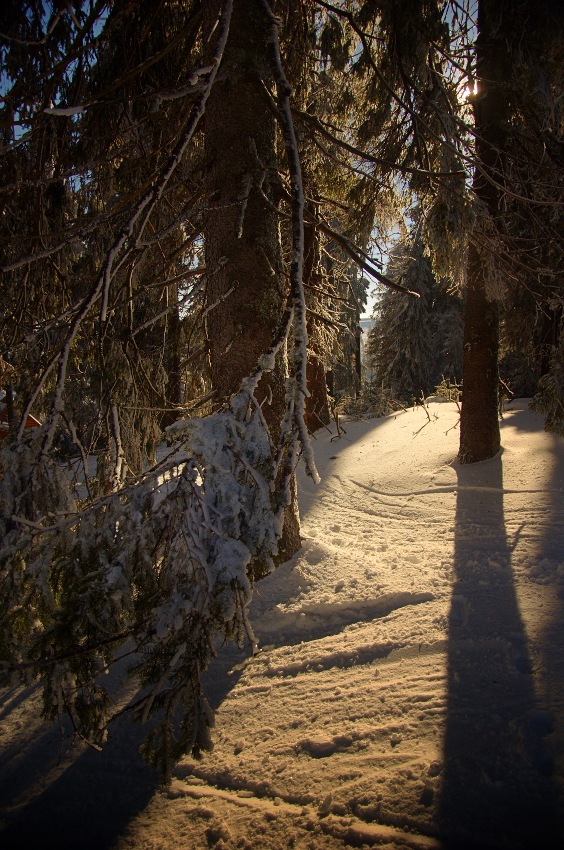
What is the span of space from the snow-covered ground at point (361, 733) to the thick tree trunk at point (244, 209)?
1662 millimetres

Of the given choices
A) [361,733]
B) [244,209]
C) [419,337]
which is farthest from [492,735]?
[419,337]

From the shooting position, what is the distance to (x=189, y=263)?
198 inches

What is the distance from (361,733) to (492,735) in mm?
606

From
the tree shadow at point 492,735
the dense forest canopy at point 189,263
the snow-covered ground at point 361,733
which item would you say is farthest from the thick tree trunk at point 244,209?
the tree shadow at point 492,735

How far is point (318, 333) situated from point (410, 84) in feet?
7.67

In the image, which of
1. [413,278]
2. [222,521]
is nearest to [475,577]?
[222,521]

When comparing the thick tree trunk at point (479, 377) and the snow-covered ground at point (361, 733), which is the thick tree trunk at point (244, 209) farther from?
the thick tree trunk at point (479, 377)

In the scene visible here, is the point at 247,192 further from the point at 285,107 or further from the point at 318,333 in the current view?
the point at 318,333

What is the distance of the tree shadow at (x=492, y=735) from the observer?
1.63m

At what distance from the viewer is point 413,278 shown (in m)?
23.6

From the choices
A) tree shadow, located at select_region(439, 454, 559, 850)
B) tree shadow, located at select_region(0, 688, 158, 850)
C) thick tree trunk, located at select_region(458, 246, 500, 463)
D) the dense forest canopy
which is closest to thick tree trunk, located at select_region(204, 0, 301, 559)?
the dense forest canopy

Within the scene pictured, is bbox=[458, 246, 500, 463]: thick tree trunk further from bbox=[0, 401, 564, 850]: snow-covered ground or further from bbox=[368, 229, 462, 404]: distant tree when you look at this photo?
bbox=[368, 229, 462, 404]: distant tree

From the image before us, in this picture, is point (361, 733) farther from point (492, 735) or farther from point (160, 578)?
point (160, 578)

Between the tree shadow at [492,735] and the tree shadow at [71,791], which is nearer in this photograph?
the tree shadow at [492,735]
